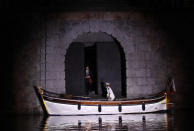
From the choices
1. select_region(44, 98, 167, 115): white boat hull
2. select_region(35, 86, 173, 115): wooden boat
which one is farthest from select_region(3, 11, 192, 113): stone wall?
select_region(44, 98, 167, 115): white boat hull

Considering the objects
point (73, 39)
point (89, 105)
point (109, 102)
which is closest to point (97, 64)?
point (73, 39)

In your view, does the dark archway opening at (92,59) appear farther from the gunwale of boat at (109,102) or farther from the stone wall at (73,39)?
the gunwale of boat at (109,102)

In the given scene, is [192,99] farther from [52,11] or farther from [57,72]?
[52,11]

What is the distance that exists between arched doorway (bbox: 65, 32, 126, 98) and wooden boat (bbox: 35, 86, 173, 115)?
3.02 meters

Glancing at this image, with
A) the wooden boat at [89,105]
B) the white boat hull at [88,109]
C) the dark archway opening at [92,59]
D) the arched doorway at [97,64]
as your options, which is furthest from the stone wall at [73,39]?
the dark archway opening at [92,59]

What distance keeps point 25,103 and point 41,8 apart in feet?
14.9

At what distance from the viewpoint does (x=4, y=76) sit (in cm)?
1449

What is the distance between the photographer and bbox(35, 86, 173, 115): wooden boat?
43.3ft

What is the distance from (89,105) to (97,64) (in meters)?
5.10

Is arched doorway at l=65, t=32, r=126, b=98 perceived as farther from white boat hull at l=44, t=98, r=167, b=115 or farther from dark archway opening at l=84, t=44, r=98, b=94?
white boat hull at l=44, t=98, r=167, b=115

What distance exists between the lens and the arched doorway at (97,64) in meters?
17.3

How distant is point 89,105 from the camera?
1336cm

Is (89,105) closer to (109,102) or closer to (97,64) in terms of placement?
(109,102)

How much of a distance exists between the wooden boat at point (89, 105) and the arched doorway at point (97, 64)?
9.92 feet
